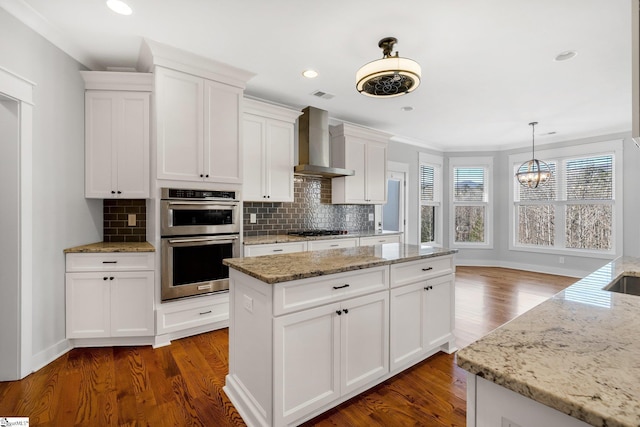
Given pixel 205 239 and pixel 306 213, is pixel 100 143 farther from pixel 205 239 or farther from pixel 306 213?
pixel 306 213

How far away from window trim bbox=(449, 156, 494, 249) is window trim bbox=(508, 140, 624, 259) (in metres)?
0.38

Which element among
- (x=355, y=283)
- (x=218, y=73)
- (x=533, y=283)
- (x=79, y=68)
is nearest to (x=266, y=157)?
(x=218, y=73)

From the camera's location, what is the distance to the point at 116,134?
290cm

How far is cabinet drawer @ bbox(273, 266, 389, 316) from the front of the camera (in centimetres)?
157

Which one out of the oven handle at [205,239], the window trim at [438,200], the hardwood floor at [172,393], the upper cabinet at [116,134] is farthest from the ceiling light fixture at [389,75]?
the window trim at [438,200]

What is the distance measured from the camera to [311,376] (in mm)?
1691

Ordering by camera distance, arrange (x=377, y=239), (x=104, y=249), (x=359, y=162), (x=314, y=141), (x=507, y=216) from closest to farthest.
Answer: (x=104, y=249), (x=314, y=141), (x=377, y=239), (x=359, y=162), (x=507, y=216)

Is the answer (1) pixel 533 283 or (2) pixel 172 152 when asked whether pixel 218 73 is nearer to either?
(2) pixel 172 152

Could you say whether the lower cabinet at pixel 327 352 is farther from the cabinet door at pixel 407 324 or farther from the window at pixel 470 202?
the window at pixel 470 202

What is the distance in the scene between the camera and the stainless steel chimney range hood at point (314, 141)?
4.14m

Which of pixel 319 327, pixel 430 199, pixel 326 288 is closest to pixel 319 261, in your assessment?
pixel 326 288

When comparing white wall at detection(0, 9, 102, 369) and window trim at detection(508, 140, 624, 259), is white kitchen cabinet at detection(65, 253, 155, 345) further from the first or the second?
window trim at detection(508, 140, 624, 259)

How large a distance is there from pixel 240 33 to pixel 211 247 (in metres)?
1.92

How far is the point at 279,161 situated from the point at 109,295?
2.29 metres
